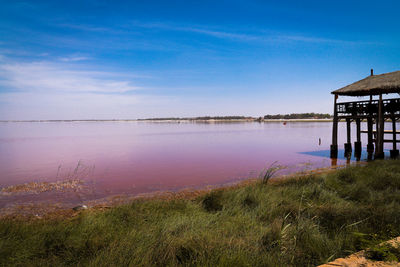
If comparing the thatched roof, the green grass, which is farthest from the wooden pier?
the green grass

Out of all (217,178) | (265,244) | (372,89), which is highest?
(372,89)

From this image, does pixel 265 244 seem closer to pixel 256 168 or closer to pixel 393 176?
pixel 393 176

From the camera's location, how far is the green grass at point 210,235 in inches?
147

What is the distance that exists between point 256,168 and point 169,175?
18.9 ft

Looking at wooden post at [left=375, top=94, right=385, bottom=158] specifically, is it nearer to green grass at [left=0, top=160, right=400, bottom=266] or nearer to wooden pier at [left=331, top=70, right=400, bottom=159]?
wooden pier at [left=331, top=70, right=400, bottom=159]

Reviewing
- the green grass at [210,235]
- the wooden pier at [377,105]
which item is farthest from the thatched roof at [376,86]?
the green grass at [210,235]

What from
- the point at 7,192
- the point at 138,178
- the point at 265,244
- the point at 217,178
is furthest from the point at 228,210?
the point at 7,192

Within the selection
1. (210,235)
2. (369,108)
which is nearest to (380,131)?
(369,108)

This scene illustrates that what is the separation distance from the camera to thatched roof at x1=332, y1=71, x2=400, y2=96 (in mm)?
16297

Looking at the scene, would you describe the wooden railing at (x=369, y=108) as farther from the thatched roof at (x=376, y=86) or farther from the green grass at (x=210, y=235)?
the green grass at (x=210, y=235)

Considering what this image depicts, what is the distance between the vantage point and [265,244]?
4.41m

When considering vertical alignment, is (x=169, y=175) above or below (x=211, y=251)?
below

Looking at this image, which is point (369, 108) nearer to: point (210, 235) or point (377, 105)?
point (377, 105)

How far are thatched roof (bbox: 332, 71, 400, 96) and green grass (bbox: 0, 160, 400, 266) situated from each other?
1252cm
